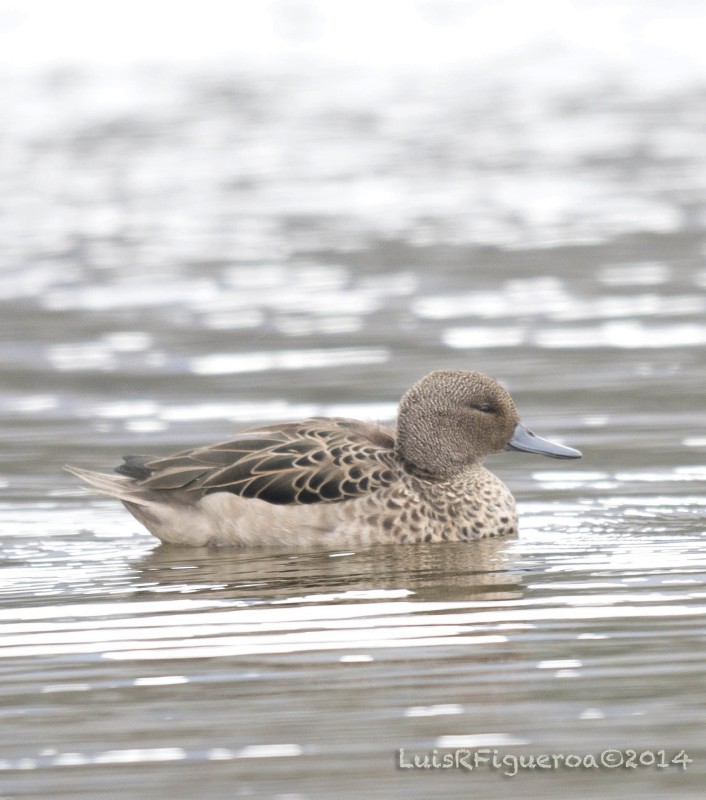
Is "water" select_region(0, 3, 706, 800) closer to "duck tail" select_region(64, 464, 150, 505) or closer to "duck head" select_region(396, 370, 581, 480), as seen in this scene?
"duck tail" select_region(64, 464, 150, 505)

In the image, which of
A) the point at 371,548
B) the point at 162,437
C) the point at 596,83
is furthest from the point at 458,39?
the point at 371,548

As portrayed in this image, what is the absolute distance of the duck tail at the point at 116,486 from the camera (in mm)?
8758

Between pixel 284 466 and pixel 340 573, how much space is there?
872mm

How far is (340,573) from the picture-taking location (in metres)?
7.97

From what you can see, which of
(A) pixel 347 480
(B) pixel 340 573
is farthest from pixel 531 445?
(B) pixel 340 573

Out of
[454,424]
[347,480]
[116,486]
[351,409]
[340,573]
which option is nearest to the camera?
[340,573]

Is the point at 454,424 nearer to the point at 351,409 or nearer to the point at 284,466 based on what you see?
the point at 284,466

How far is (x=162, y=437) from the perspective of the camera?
10836mm

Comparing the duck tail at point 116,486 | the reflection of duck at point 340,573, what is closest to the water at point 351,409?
the reflection of duck at point 340,573

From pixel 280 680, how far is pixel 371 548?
244 centimetres

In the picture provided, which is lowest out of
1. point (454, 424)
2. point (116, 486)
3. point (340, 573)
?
point (340, 573)

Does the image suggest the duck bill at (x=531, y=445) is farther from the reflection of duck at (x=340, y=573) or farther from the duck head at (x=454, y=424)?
the reflection of duck at (x=340, y=573)

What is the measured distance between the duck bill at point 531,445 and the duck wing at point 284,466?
61 centimetres

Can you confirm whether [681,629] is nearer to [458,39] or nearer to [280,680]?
→ [280,680]
